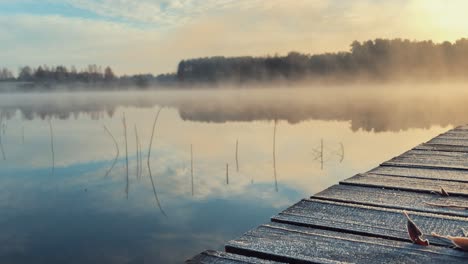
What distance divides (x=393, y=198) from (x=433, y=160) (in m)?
1.70

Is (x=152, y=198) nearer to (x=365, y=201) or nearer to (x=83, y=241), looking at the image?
(x=83, y=241)

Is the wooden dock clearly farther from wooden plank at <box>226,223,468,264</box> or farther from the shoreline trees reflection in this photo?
the shoreline trees reflection

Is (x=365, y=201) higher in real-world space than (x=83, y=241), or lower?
higher

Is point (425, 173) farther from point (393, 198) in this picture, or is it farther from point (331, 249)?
point (331, 249)

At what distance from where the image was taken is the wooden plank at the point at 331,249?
5.75ft

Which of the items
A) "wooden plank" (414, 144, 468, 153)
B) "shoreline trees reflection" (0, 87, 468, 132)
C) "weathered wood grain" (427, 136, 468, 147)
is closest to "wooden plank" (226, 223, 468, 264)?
"wooden plank" (414, 144, 468, 153)

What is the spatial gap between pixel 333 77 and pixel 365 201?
78465mm

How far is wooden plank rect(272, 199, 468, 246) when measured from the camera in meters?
2.05

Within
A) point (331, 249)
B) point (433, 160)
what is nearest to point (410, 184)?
point (433, 160)

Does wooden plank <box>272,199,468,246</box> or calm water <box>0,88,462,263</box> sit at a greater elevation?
wooden plank <box>272,199,468,246</box>

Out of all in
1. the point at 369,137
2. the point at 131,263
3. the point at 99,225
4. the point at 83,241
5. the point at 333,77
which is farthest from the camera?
the point at 333,77

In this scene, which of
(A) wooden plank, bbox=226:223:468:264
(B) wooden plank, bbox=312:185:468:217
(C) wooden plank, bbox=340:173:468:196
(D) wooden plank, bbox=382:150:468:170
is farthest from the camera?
(D) wooden plank, bbox=382:150:468:170

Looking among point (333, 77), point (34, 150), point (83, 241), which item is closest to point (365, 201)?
point (83, 241)

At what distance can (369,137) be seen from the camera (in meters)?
12.9
